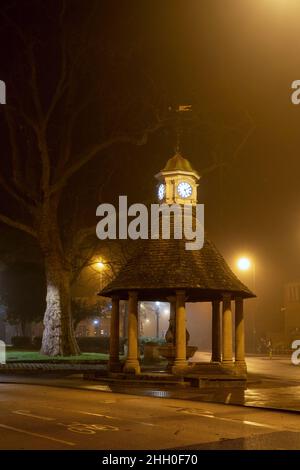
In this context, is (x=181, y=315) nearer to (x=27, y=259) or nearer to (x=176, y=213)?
(x=176, y=213)

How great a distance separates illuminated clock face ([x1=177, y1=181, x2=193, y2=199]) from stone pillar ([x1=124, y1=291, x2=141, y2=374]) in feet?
16.9

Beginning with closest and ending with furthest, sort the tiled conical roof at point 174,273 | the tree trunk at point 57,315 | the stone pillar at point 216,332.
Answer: the tiled conical roof at point 174,273, the stone pillar at point 216,332, the tree trunk at point 57,315

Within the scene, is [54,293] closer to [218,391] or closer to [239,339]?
[239,339]

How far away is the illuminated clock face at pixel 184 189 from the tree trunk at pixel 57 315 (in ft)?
41.0

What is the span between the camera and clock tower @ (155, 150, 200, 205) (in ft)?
92.2

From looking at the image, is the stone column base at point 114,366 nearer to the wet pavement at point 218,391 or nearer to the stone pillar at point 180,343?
the wet pavement at point 218,391

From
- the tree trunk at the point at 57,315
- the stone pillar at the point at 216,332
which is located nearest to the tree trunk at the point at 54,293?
the tree trunk at the point at 57,315

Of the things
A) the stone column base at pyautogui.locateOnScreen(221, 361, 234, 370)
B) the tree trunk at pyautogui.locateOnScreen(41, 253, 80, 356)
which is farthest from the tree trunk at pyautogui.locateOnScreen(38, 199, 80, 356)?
the stone column base at pyautogui.locateOnScreen(221, 361, 234, 370)

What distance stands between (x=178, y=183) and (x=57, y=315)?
1370 cm

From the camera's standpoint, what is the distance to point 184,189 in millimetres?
28234

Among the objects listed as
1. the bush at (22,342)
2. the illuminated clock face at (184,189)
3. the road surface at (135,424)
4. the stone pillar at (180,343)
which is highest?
the illuminated clock face at (184,189)

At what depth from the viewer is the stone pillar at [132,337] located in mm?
25688
